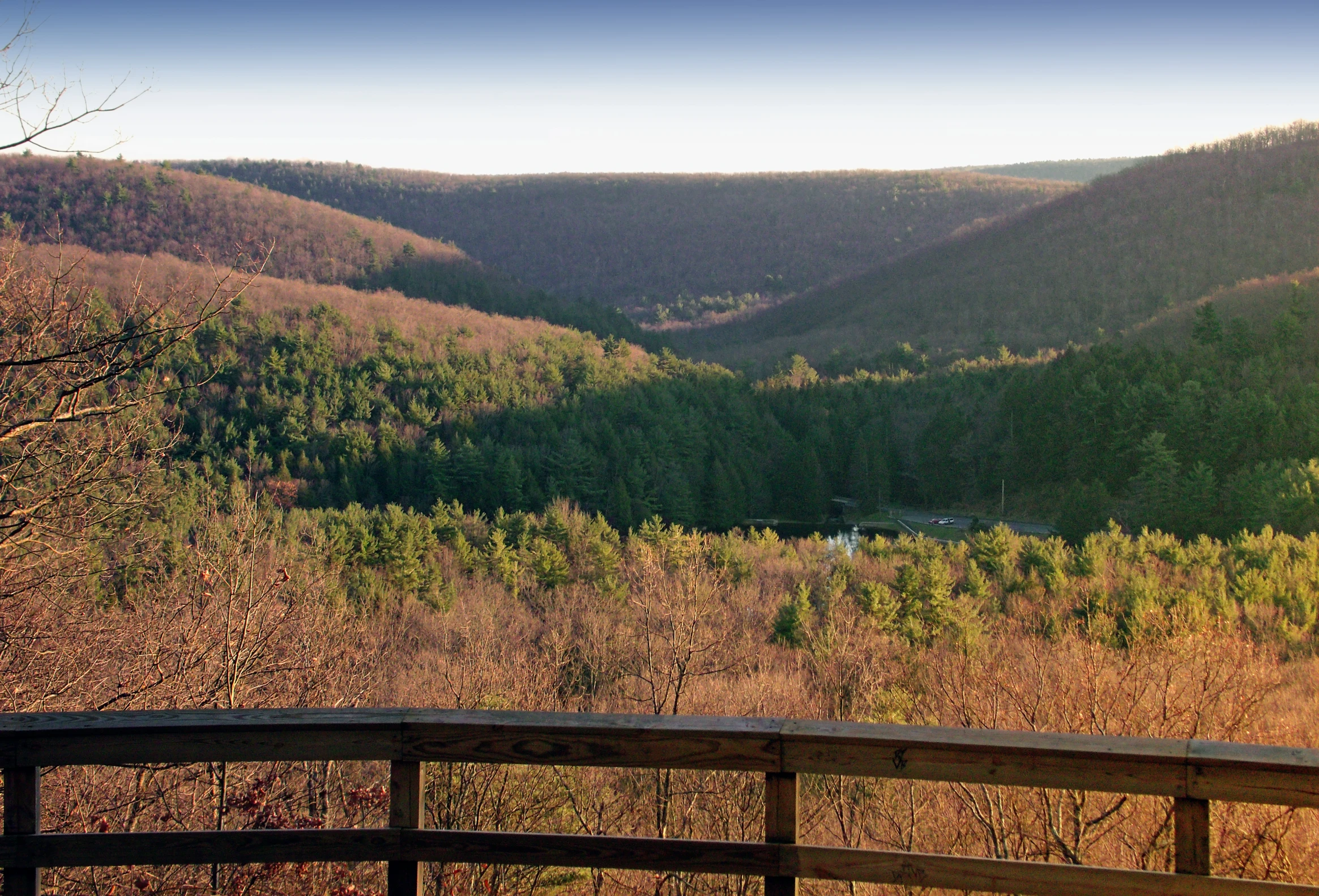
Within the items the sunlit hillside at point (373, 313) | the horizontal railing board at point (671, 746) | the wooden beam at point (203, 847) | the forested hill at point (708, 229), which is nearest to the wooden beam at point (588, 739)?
the horizontal railing board at point (671, 746)

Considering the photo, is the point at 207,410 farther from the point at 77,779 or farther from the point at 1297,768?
the point at 1297,768

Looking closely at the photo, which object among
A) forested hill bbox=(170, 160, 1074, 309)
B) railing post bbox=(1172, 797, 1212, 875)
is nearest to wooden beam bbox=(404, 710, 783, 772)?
railing post bbox=(1172, 797, 1212, 875)

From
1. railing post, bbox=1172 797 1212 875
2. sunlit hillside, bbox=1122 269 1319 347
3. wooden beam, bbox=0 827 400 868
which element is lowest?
wooden beam, bbox=0 827 400 868

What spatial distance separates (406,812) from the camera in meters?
2.80

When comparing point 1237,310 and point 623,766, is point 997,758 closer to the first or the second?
point 623,766

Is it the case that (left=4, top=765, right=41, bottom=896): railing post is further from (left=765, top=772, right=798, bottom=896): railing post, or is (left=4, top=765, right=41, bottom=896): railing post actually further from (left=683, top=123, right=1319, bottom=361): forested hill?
(left=683, top=123, right=1319, bottom=361): forested hill

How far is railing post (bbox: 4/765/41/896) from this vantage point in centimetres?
279

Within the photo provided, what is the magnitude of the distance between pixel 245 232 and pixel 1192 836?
13285 centimetres

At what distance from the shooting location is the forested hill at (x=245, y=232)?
119 meters

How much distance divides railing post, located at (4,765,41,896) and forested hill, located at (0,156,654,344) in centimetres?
11340

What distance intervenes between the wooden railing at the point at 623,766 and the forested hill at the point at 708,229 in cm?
16956

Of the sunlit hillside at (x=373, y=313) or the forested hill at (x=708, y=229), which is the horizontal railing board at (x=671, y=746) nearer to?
the sunlit hillside at (x=373, y=313)

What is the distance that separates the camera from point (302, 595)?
16078mm

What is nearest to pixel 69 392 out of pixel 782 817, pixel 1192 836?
pixel 782 817
